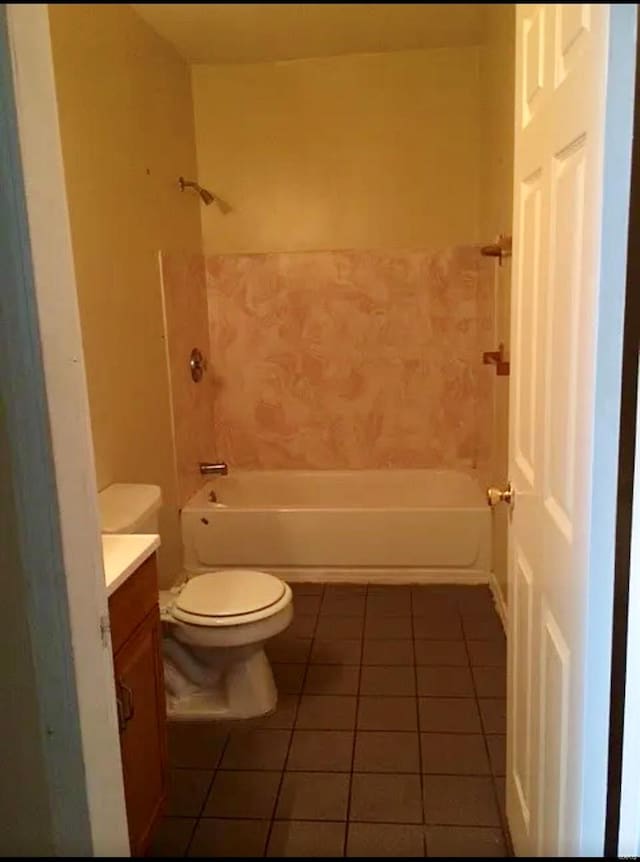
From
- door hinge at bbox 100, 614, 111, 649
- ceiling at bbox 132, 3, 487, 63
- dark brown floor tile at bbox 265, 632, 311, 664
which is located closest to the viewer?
ceiling at bbox 132, 3, 487, 63

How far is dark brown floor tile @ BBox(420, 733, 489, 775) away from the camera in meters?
2.16

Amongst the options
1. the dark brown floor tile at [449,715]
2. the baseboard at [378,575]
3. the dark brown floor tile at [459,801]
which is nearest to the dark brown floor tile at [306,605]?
the baseboard at [378,575]

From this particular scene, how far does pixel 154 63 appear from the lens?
2965 mm

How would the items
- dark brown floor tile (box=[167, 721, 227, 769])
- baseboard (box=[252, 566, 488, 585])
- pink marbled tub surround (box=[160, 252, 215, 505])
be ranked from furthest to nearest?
baseboard (box=[252, 566, 488, 585]) → pink marbled tub surround (box=[160, 252, 215, 505]) → dark brown floor tile (box=[167, 721, 227, 769])

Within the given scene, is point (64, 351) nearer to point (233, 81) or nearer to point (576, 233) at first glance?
point (576, 233)

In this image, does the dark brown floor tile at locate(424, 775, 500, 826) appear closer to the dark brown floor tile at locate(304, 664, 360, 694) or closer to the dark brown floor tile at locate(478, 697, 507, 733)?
the dark brown floor tile at locate(478, 697, 507, 733)

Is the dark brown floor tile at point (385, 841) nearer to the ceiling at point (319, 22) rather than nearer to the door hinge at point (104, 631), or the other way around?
the door hinge at point (104, 631)

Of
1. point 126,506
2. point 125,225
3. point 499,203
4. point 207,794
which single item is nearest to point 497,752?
point 207,794

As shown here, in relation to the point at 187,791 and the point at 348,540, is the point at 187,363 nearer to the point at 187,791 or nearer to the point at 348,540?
the point at 348,540

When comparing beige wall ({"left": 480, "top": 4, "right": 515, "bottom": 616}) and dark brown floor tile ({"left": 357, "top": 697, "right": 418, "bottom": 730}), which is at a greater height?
beige wall ({"left": 480, "top": 4, "right": 515, "bottom": 616})

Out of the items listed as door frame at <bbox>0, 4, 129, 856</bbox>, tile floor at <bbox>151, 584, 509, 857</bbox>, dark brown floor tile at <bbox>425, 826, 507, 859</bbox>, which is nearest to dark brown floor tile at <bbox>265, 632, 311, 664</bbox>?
tile floor at <bbox>151, 584, 509, 857</bbox>

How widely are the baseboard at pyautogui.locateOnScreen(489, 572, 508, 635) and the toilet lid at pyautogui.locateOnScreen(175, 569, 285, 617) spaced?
1.01 m

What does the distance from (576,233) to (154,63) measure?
2434 mm

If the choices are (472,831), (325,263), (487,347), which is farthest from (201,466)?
(472,831)
